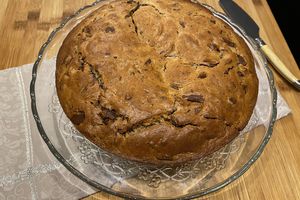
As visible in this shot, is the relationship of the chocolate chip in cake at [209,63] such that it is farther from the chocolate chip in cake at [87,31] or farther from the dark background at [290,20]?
the dark background at [290,20]

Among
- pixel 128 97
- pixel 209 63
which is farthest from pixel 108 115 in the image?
pixel 209 63

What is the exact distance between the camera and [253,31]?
4.09ft

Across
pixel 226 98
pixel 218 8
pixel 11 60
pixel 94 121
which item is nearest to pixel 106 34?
pixel 94 121

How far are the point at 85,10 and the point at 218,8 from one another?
498 mm

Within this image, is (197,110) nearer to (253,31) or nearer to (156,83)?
(156,83)

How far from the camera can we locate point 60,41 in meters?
1.11

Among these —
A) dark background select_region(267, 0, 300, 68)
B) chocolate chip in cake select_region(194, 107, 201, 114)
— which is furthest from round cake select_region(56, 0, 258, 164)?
dark background select_region(267, 0, 300, 68)

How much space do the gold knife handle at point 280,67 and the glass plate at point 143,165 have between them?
14 centimetres

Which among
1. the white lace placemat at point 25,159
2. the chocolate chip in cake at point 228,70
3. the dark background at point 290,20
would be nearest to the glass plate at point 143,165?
the white lace placemat at point 25,159

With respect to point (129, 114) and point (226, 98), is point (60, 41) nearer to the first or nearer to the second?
point (129, 114)

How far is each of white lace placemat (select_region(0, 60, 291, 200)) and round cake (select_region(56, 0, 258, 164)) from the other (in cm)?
17

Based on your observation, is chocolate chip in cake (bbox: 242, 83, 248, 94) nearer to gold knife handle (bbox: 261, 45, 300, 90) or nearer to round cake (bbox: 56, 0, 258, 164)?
round cake (bbox: 56, 0, 258, 164)

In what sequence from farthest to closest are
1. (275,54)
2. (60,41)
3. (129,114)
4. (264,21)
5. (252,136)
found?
(264,21), (275,54), (60,41), (252,136), (129,114)

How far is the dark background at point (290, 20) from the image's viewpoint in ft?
5.54
